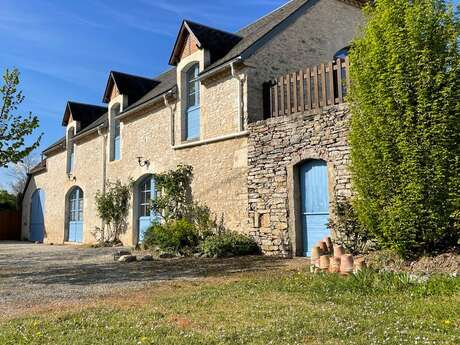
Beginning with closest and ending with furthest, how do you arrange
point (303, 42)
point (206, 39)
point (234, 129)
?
point (234, 129) → point (303, 42) → point (206, 39)

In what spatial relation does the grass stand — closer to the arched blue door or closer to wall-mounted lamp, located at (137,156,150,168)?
wall-mounted lamp, located at (137,156,150,168)

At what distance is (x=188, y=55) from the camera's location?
13039 millimetres

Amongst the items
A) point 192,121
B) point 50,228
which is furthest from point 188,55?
point 50,228

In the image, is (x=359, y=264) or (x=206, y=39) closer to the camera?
(x=359, y=264)

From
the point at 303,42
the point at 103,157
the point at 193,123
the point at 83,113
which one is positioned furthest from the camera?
the point at 83,113

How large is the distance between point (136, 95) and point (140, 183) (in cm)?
380

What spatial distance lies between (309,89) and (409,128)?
379cm

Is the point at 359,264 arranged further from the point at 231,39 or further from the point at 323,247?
the point at 231,39

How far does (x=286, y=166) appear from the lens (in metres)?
9.48

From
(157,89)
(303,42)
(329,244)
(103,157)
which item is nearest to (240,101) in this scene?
(303,42)

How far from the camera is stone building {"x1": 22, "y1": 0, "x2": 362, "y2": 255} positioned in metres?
9.34

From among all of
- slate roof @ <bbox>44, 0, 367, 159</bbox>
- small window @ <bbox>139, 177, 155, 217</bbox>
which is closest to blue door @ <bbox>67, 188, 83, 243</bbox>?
small window @ <bbox>139, 177, 155, 217</bbox>

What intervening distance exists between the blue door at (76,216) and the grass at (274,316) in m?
14.5

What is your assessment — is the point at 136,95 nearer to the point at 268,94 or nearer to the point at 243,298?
the point at 268,94
